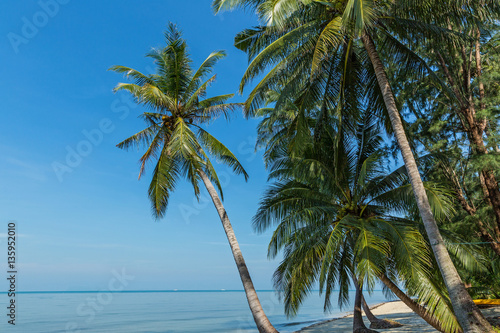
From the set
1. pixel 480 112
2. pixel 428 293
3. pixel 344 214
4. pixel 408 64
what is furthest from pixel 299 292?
pixel 480 112

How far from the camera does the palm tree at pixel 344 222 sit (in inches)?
317

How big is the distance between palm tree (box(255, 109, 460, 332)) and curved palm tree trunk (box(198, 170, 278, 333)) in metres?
0.82

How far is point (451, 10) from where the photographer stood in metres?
8.88

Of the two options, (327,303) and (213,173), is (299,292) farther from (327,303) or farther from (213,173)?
(213,173)

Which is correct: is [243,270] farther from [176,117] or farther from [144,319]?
[144,319]

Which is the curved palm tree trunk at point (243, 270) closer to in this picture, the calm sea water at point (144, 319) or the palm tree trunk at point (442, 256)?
the calm sea water at point (144, 319)

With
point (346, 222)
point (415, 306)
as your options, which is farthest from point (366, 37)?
point (415, 306)

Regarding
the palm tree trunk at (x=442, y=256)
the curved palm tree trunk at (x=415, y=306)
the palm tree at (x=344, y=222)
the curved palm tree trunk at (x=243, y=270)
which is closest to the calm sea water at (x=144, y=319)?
the curved palm tree trunk at (x=243, y=270)

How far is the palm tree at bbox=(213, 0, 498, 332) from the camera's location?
7.28 meters

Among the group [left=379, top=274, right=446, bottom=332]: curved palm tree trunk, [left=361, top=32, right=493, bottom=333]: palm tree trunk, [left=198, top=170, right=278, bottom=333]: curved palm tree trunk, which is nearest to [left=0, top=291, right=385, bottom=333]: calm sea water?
[left=198, top=170, right=278, bottom=333]: curved palm tree trunk

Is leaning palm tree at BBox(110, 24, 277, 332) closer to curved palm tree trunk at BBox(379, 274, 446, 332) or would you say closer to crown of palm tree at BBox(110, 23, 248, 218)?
crown of palm tree at BBox(110, 23, 248, 218)

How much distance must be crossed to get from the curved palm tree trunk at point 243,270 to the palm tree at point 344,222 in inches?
32.2

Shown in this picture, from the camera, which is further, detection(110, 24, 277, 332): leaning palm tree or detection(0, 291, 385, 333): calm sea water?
detection(0, 291, 385, 333): calm sea water

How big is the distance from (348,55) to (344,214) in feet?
14.4
